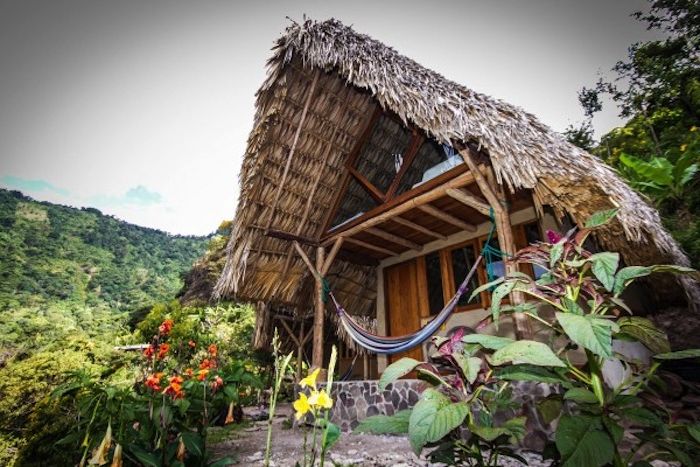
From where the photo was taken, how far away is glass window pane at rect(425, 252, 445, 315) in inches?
159

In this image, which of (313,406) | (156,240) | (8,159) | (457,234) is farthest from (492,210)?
(8,159)

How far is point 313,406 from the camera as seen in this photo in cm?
62

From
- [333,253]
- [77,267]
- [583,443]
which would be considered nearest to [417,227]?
[333,253]

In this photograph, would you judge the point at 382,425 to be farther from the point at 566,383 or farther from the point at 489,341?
the point at 566,383

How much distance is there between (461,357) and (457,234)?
11.0 feet

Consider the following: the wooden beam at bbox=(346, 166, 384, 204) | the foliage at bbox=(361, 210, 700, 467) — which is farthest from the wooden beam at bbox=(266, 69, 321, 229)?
the foliage at bbox=(361, 210, 700, 467)

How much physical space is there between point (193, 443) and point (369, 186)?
288cm

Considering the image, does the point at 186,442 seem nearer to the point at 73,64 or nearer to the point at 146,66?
the point at 146,66

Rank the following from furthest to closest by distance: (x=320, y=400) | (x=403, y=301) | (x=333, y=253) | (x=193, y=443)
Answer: (x=403, y=301), (x=333, y=253), (x=193, y=443), (x=320, y=400)

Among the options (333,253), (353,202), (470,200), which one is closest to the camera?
(470,200)

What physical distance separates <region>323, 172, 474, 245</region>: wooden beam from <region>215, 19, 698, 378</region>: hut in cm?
1

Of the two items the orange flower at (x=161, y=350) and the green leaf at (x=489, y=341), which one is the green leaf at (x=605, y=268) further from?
the orange flower at (x=161, y=350)

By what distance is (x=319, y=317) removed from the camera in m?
3.79

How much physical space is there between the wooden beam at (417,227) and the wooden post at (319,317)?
3.77 feet
